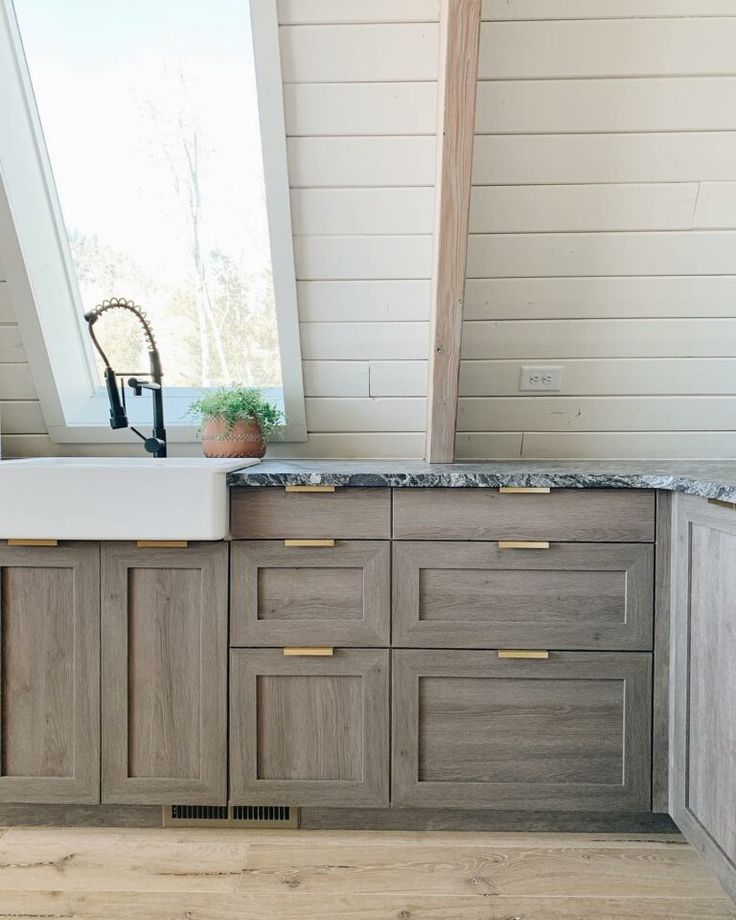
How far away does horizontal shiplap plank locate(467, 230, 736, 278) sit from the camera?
203 cm

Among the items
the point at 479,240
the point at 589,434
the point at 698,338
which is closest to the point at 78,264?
the point at 479,240

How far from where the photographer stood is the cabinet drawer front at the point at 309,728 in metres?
1.75

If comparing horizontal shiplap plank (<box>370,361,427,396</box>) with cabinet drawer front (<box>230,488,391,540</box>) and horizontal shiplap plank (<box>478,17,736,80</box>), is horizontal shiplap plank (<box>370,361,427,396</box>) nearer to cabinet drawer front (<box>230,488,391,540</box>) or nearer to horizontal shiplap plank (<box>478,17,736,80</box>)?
cabinet drawer front (<box>230,488,391,540</box>)

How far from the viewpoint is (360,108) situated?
1933 millimetres

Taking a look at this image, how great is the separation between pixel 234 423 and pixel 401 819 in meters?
1.22

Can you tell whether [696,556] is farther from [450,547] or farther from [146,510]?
[146,510]

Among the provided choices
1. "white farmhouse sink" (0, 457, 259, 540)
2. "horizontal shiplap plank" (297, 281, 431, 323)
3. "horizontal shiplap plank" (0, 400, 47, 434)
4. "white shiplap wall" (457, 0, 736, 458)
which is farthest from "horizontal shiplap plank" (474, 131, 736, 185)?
"horizontal shiplap plank" (0, 400, 47, 434)

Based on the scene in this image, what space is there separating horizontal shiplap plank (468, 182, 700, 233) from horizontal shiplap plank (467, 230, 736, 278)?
0.03 metres

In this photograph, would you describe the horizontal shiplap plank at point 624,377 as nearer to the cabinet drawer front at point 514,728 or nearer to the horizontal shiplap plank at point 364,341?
the horizontal shiplap plank at point 364,341

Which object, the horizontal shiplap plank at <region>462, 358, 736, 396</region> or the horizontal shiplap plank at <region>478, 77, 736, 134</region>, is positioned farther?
the horizontal shiplap plank at <region>462, 358, 736, 396</region>

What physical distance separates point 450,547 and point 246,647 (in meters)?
0.58

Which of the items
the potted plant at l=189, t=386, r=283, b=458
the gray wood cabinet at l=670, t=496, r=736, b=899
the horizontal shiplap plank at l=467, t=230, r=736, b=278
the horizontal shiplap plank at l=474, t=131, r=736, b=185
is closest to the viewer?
the gray wood cabinet at l=670, t=496, r=736, b=899

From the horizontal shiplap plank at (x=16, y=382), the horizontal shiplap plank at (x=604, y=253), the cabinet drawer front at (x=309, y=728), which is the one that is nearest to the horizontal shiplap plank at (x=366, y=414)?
the horizontal shiplap plank at (x=604, y=253)

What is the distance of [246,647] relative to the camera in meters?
1.76
